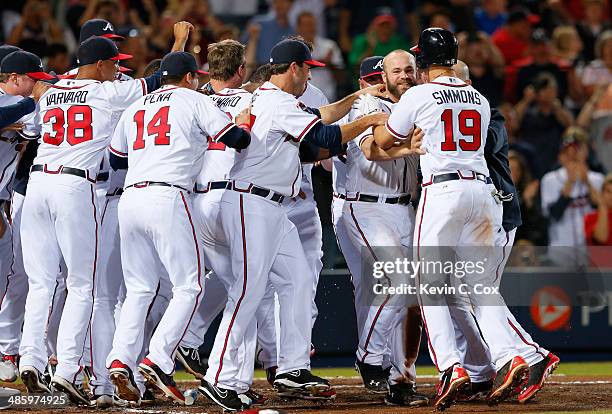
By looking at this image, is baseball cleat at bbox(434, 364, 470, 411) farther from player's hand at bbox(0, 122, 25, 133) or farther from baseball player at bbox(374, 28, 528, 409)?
player's hand at bbox(0, 122, 25, 133)

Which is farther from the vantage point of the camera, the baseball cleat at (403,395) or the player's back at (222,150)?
the player's back at (222,150)

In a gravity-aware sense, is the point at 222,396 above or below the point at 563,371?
above

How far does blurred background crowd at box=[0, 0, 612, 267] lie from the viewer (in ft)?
39.6

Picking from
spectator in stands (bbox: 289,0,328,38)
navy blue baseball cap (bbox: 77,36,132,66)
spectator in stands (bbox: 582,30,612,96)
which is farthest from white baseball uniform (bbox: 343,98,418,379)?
spectator in stands (bbox: 289,0,328,38)

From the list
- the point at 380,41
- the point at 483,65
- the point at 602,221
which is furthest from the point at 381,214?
the point at 380,41

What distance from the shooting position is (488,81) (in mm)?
13016

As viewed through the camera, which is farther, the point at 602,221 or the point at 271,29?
the point at 271,29

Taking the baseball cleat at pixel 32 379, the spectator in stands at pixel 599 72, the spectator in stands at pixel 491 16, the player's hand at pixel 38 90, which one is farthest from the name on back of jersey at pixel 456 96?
the spectator in stands at pixel 491 16

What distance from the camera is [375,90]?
26.9 feet

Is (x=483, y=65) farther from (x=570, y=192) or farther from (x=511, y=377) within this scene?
(x=511, y=377)

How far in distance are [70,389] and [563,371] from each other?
190 inches

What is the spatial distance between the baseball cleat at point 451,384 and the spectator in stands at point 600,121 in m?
6.38

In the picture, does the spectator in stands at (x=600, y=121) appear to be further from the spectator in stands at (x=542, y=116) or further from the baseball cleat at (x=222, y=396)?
the baseball cleat at (x=222, y=396)

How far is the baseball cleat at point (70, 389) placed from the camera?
7.50 m
